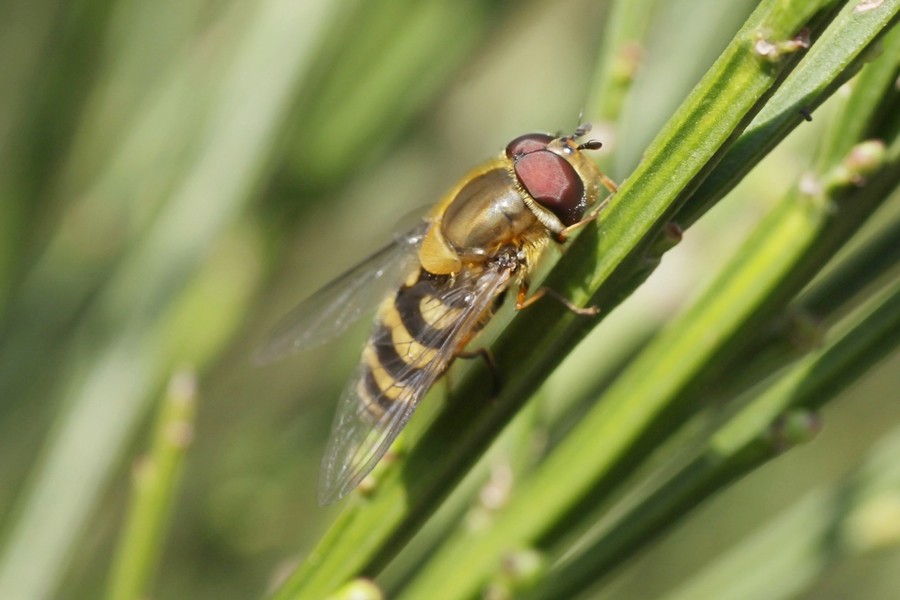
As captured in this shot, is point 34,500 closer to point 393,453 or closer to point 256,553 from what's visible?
point 256,553

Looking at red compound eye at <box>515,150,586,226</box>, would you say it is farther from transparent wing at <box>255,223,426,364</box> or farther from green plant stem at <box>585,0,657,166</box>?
transparent wing at <box>255,223,426,364</box>

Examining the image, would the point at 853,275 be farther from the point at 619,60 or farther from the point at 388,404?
the point at 388,404

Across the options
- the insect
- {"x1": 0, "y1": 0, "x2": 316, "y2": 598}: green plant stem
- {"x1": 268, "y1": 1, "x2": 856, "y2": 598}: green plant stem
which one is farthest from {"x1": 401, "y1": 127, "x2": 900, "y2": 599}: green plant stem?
{"x1": 0, "y1": 0, "x2": 316, "y2": 598}: green plant stem

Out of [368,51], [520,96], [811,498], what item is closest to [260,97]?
[368,51]

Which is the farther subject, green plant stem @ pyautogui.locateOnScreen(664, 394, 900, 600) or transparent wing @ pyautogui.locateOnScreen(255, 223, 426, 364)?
transparent wing @ pyautogui.locateOnScreen(255, 223, 426, 364)

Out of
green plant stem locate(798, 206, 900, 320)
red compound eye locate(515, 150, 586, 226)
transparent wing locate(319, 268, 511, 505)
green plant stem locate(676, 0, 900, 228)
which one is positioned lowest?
transparent wing locate(319, 268, 511, 505)

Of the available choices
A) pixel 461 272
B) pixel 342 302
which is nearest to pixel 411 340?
pixel 461 272
